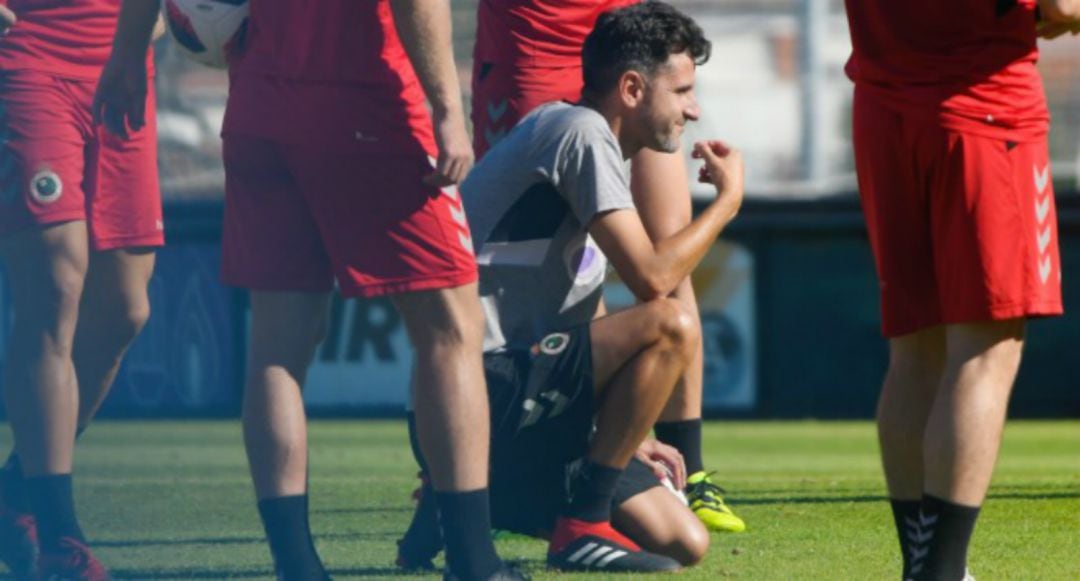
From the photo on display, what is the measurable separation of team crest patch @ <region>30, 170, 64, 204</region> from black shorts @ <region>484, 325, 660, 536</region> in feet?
3.38

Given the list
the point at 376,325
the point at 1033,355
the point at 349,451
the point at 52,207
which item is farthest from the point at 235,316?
the point at 52,207

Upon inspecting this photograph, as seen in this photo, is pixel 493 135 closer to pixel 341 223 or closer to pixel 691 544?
pixel 691 544

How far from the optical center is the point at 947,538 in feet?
13.6

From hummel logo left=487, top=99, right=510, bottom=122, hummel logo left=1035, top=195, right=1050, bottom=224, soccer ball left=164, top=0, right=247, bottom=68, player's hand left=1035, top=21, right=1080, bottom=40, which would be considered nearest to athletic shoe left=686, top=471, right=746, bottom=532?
hummel logo left=487, top=99, right=510, bottom=122

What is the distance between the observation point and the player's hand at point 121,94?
4570 millimetres

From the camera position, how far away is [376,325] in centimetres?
1275

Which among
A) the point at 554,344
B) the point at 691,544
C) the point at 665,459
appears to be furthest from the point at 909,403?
the point at 665,459

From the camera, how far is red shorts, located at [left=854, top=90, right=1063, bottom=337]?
414 centimetres

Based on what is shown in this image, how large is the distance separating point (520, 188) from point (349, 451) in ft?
17.2

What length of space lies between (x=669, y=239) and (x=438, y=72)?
89 centimetres

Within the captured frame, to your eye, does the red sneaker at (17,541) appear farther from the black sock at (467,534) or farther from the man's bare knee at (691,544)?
the man's bare knee at (691,544)

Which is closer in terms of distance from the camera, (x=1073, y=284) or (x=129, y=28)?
(x=129, y=28)

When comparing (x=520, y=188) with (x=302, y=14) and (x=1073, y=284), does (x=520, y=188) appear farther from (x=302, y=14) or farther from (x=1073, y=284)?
(x=1073, y=284)

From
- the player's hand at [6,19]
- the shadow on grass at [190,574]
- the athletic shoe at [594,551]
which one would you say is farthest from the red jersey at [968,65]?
the player's hand at [6,19]
